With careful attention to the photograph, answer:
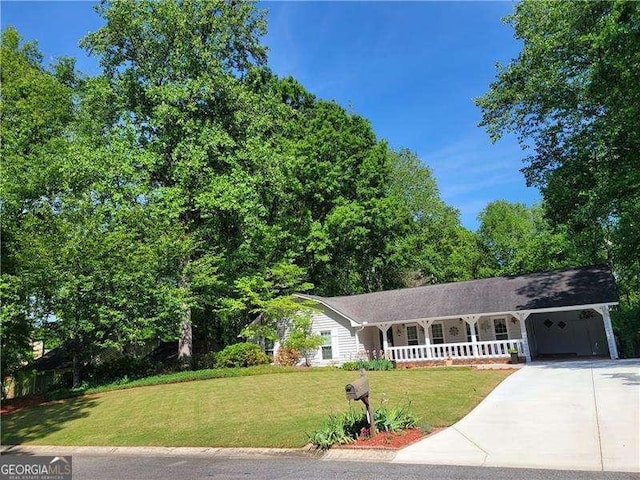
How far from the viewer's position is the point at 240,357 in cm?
2512

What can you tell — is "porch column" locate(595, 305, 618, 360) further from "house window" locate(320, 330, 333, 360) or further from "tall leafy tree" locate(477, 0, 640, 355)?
"house window" locate(320, 330, 333, 360)

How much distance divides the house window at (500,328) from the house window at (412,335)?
4401 millimetres

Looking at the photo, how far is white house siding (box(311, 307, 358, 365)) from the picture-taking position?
85.9ft

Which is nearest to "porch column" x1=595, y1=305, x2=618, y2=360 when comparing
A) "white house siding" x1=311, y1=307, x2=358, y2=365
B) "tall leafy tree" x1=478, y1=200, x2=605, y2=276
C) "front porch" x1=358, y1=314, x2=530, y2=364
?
"front porch" x1=358, y1=314, x2=530, y2=364

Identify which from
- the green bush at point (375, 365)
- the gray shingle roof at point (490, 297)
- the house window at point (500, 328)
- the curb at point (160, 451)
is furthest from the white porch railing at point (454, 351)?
the curb at point (160, 451)

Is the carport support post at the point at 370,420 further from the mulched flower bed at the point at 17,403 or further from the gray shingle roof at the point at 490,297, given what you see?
the mulched flower bed at the point at 17,403

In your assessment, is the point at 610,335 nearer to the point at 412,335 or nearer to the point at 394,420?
the point at 412,335

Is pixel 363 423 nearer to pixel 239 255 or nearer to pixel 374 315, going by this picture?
pixel 374 315

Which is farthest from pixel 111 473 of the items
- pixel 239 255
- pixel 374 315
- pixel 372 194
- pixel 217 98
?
pixel 372 194

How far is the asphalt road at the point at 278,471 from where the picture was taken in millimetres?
6453

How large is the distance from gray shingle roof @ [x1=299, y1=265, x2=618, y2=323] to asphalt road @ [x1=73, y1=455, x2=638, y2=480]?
636 inches

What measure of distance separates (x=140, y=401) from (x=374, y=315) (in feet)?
44.4

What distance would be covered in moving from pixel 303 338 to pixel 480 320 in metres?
9.96

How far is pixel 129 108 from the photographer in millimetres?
29641
